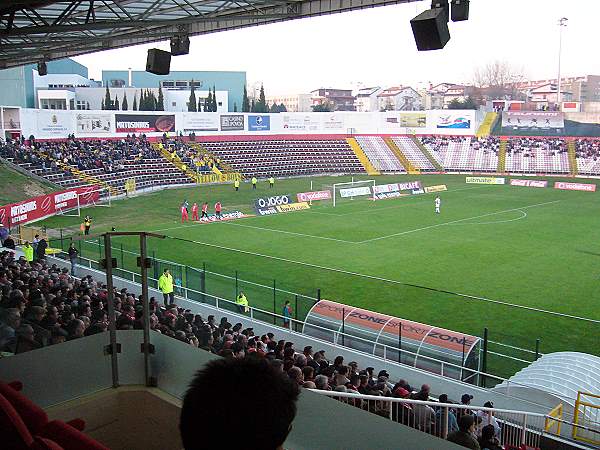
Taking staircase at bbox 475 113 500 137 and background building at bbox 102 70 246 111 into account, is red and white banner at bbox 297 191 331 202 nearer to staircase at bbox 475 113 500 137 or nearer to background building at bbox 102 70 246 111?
staircase at bbox 475 113 500 137

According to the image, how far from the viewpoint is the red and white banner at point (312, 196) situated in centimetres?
3858

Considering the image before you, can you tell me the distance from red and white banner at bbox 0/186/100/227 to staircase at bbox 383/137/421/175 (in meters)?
33.4

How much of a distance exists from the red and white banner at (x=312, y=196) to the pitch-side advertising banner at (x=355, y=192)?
5.06ft

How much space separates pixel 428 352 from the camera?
11.2m

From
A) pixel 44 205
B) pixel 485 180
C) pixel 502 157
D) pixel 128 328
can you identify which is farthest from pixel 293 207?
pixel 502 157

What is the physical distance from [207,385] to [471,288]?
19884 mm

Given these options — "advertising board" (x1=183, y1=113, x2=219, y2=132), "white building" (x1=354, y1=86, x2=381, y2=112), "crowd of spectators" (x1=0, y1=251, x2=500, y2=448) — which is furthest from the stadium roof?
"white building" (x1=354, y1=86, x2=381, y2=112)

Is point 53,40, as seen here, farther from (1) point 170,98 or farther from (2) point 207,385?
(1) point 170,98

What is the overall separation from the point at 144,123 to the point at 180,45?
128ft

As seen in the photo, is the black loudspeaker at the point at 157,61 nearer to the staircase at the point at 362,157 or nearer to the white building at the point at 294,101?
the staircase at the point at 362,157

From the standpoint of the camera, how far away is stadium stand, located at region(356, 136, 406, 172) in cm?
6252

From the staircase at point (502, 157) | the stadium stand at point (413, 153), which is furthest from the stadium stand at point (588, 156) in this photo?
the stadium stand at point (413, 153)

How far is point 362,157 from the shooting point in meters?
63.9

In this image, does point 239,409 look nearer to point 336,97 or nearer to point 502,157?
point 502,157
